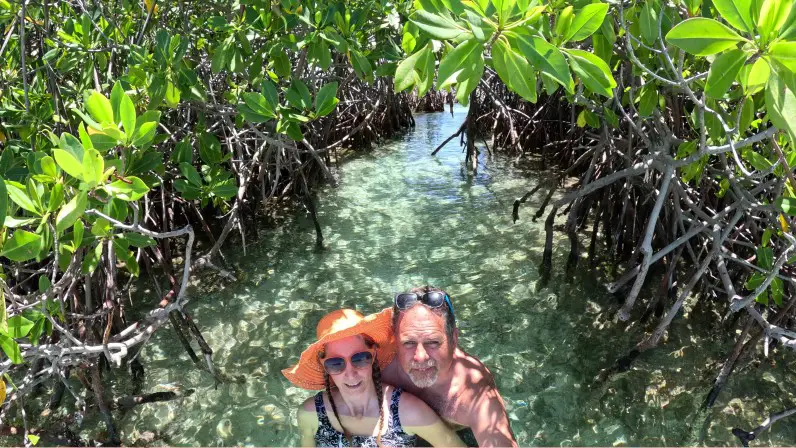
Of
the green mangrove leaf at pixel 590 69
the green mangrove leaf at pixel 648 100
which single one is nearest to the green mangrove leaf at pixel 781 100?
the green mangrove leaf at pixel 590 69

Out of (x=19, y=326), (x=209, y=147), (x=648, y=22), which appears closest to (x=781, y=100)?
(x=648, y=22)

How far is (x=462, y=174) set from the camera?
6.64 metres

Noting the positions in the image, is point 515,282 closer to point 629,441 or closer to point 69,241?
point 629,441

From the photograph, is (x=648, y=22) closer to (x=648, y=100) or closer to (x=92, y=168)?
(x=648, y=100)

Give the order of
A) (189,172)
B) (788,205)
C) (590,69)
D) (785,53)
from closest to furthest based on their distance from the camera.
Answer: (785,53)
(590,69)
(788,205)
(189,172)

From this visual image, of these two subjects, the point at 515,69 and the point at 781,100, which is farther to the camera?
the point at 515,69

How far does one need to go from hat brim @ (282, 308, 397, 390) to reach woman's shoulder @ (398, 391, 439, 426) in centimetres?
18

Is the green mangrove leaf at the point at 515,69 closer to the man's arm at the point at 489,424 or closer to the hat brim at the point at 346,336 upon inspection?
the hat brim at the point at 346,336

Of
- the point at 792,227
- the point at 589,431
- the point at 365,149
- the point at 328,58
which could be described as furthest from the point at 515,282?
the point at 365,149

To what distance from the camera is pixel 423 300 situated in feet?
6.31

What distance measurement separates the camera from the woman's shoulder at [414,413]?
1.86m

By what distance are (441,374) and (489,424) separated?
0.21 meters

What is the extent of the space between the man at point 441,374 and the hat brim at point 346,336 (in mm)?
45

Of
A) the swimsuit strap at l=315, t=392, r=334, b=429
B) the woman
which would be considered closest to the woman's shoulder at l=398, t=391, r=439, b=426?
the woman
